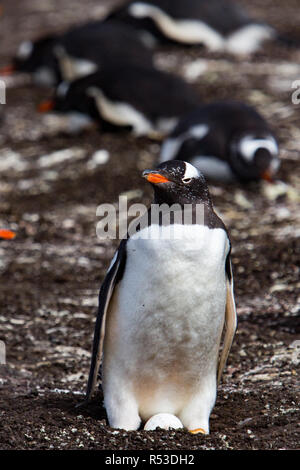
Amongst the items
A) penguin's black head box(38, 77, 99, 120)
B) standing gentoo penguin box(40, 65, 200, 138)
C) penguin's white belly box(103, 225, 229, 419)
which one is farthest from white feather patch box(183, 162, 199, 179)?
penguin's black head box(38, 77, 99, 120)

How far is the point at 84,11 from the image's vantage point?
12484 millimetres

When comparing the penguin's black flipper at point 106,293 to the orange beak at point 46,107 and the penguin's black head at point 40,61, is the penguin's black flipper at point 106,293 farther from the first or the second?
the penguin's black head at point 40,61

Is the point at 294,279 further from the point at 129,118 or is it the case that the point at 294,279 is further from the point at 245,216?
the point at 129,118

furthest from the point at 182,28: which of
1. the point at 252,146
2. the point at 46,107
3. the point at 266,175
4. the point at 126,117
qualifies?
the point at 266,175

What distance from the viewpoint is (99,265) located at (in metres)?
5.90

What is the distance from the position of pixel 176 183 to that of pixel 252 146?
145 inches

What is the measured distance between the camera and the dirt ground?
3402 millimetres

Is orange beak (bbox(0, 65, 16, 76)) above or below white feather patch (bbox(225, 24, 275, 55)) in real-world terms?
below

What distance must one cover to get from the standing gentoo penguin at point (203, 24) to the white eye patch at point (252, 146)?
3356mm

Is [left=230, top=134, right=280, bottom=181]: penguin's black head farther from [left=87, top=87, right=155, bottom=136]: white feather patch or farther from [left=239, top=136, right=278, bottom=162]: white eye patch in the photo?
[left=87, top=87, right=155, bottom=136]: white feather patch

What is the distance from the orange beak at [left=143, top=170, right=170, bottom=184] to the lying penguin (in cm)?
571

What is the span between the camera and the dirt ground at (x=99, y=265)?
3.40m
